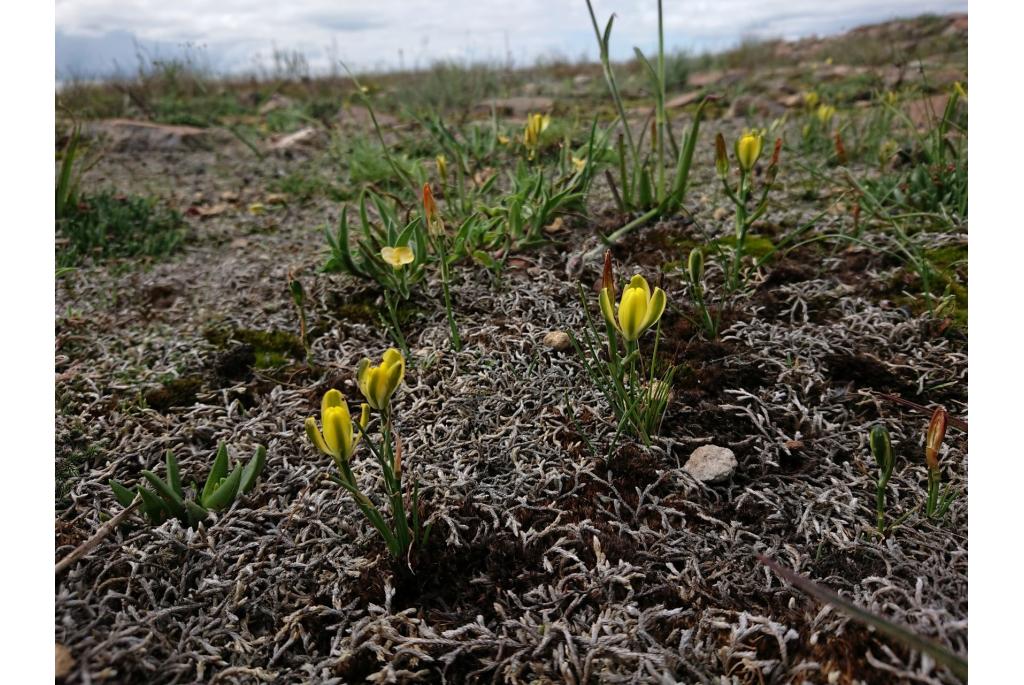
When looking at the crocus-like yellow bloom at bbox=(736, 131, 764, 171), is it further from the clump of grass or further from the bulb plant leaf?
the clump of grass

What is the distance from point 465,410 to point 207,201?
2715mm

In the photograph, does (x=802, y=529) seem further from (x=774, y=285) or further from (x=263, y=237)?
(x=263, y=237)

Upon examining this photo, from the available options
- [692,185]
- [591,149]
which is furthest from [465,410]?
[692,185]

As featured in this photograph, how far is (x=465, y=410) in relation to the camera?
167 centimetres

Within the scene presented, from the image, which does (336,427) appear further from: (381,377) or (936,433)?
(936,433)

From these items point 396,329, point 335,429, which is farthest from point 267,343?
point 335,429

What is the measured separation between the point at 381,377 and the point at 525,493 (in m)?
0.48

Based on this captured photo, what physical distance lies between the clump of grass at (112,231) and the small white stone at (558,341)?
183cm

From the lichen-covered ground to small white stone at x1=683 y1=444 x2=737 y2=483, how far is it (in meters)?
0.03

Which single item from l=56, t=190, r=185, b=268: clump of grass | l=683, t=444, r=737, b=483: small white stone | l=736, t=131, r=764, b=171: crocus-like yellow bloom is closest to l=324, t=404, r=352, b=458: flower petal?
l=683, t=444, r=737, b=483: small white stone

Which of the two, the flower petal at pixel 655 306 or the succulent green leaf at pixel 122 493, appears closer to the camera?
the flower petal at pixel 655 306

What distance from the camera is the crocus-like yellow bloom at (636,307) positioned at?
123 cm

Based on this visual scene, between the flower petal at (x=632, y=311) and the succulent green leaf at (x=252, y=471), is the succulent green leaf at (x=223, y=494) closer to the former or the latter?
the succulent green leaf at (x=252, y=471)

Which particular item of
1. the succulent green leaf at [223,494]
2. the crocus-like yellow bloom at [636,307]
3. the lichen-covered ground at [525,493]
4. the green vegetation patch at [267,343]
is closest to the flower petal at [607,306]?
the crocus-like yellow bloom at [636,307]
